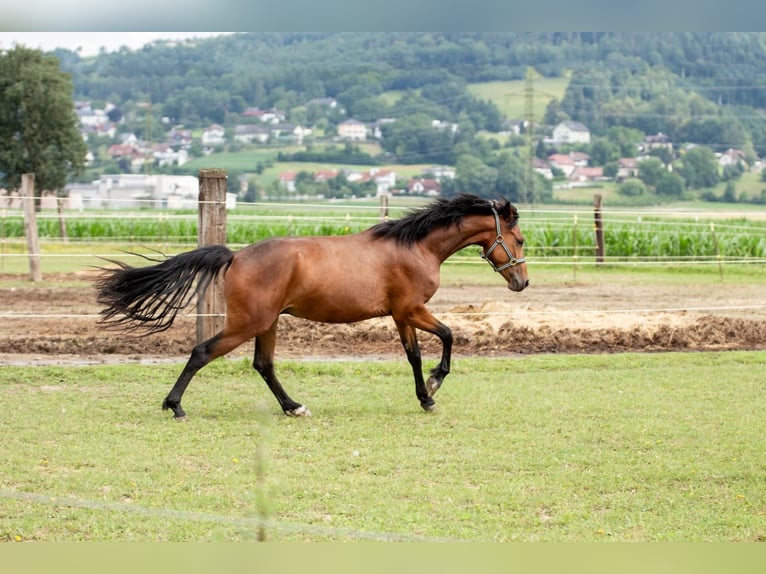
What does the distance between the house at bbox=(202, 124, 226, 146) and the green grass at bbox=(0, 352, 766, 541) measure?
111198mm

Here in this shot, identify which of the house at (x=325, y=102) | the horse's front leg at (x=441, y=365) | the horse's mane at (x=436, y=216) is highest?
the house at (x=325, y=102)

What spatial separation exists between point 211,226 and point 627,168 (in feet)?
302

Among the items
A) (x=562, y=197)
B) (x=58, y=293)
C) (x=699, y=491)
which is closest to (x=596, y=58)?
(x=562, y=197)

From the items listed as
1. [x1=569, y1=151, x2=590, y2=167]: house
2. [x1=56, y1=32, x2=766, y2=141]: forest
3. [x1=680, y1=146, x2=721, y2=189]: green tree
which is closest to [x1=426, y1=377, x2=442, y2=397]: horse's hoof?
[x1=680, y1=146, x2=721, y2=189]: green tree

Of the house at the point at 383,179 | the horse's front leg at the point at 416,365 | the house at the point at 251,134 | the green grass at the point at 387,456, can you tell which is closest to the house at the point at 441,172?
the house at the point at 383,179

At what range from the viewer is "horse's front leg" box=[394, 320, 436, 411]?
328 inches

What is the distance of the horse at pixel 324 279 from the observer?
313 inches

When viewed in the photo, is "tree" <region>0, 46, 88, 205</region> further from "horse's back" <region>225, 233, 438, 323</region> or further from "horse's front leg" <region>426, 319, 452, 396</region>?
"horse's front leg" <region>426, 319, 452, 396</region>

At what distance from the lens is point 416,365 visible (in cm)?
834

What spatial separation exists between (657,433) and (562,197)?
271 ft

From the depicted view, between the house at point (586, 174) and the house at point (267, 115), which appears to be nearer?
the house at point (586, 174)

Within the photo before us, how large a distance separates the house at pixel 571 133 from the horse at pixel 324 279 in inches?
3965

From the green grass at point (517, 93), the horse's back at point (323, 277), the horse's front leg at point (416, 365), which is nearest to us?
the horse's back at point (323, 277)

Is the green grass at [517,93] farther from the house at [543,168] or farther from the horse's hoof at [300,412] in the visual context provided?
the horse's hoof at [300,412]
